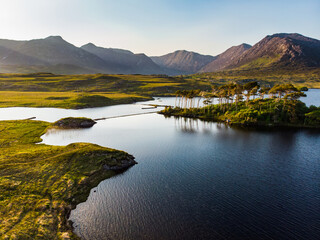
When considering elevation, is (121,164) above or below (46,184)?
below

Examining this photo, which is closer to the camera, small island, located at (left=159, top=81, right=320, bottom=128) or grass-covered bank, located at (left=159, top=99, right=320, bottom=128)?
grass-covered bank, located at (left=159, top=99, right=320, bottom=128)

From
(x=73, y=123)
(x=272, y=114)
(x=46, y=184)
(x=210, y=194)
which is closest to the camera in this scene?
(x=210, y=194)

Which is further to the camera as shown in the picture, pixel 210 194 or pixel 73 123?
pixel 73 123

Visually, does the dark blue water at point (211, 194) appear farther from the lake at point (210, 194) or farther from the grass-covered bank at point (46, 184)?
the grass-covered bank at point (46, 184)

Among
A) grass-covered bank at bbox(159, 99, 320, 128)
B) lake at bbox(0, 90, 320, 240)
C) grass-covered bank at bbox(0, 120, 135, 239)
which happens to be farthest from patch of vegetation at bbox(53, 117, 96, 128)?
grass-covered bank at bbox(159, 99, 320, 128)

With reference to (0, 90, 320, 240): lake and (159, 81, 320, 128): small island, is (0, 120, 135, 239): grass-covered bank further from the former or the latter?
(159, 81, 320, 128): small island

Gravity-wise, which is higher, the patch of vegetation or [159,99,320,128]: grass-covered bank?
[159,99,320,128]: grass-covered bank

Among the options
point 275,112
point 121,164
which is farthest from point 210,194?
point 275,112

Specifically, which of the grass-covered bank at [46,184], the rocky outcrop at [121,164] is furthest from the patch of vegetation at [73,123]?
the rocky outcrop at [121,164]

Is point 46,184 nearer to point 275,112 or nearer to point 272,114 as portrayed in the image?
point 272,114

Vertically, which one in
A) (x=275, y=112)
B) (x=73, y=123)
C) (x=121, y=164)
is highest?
(x=275, y=112)
